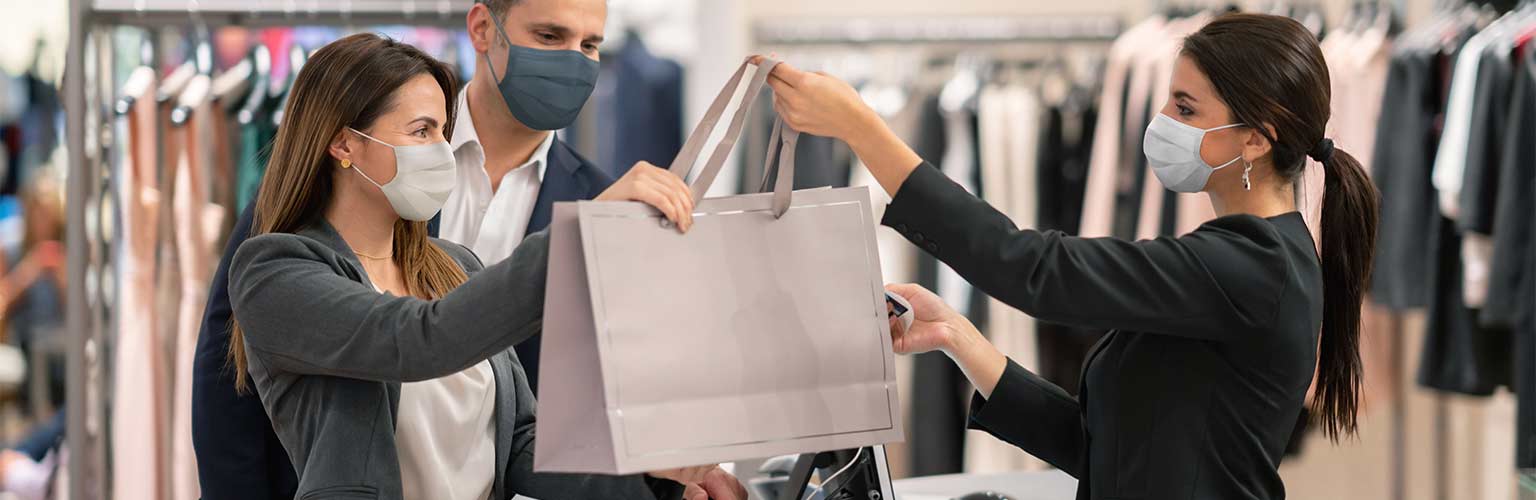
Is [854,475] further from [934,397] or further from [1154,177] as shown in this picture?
[934,397]

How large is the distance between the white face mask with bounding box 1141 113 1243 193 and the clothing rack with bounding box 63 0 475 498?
1.72 metres

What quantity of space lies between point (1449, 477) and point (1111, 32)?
6.30 feet

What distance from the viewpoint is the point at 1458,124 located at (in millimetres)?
3762

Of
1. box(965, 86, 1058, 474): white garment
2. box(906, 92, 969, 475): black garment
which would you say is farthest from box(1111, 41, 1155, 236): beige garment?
box(906, 92, 969, 475): black garment

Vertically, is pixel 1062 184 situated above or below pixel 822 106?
below

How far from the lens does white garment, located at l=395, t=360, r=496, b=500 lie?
1.74 metres

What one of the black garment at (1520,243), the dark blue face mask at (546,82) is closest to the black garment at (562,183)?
the dark blue face mask at (546,82)

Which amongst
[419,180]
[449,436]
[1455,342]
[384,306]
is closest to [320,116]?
[419,180]

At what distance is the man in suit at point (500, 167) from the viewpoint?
2.04m

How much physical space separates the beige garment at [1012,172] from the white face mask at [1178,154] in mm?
2792

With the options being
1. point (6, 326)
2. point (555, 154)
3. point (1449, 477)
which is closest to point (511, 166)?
point (555, 154)

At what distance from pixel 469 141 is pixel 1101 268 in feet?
4.48

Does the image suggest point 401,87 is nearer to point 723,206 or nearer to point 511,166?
point 723,206

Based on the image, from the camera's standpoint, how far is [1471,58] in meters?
3.74
